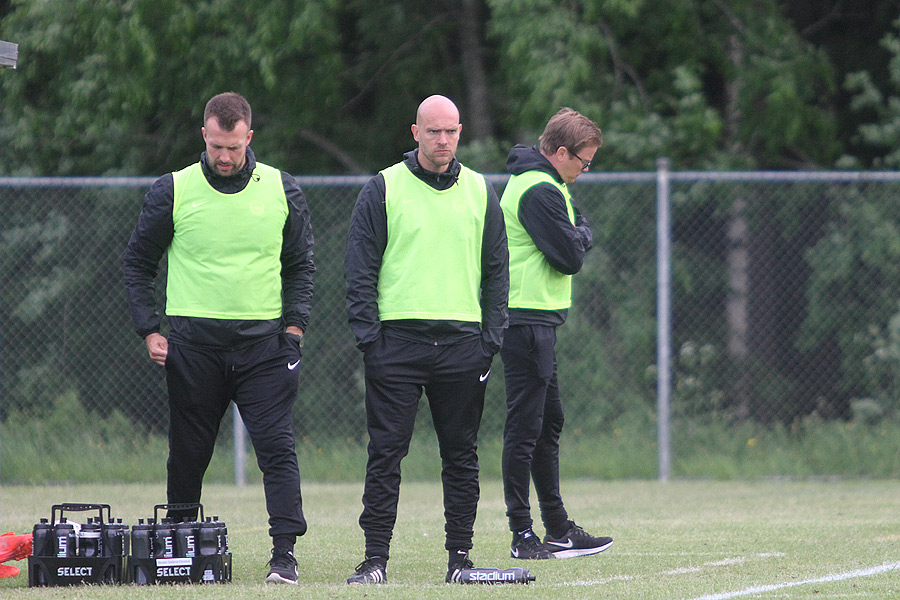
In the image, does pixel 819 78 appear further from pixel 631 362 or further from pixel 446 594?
pixel 446 594

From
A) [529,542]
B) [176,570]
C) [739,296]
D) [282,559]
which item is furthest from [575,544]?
[739,296]

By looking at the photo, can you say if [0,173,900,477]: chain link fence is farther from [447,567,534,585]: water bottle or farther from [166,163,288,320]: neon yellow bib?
[447,567,534,585]: water bottle

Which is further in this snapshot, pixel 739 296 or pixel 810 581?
pixel 739 296

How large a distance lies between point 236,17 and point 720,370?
18.2 ft

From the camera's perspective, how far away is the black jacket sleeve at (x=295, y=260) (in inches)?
222

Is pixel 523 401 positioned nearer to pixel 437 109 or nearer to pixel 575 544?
pixel 575 544

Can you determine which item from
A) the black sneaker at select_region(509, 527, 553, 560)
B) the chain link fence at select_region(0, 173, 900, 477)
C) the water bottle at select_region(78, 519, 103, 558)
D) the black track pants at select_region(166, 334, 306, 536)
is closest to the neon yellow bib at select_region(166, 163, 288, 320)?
the black track pants at select_region(166, 334, 306, 536)

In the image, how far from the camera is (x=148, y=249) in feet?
18.3

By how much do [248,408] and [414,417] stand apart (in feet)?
2.41

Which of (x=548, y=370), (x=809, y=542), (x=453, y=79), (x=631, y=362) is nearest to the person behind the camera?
(x=548, y=370)

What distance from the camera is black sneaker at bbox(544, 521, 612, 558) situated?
6.34 m

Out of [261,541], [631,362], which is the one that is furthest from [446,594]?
[631,362]

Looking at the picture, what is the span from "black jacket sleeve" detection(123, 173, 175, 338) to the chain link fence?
5003 millimetres

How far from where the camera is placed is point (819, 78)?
12.6m
